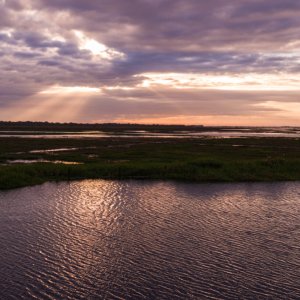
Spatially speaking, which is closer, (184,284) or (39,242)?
(184,284)

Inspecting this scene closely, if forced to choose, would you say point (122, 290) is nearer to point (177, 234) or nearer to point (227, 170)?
point (177, 234)

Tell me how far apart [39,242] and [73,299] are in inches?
233

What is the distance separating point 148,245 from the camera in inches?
675

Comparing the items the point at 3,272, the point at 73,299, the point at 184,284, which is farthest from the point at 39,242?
the point at 184,284

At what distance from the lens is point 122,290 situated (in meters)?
12.8

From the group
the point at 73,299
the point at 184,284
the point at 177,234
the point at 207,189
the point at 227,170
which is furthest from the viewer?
the point at 227,170

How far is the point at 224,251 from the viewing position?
16.4 meters

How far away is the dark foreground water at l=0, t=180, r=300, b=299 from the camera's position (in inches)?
512

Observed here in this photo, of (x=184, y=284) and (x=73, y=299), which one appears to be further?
(x=184, y=284)

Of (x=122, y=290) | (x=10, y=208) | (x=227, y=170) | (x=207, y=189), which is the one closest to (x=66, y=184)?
(x=10, y=208)

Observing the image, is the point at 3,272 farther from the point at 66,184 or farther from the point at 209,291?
the point at 66,184

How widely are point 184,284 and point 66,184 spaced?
2056 centimetres

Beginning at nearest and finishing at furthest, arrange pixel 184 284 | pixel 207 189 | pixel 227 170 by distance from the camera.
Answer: pixel 184 284, pixel 207 189, pixel 227 170

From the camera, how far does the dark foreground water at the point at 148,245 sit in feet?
42.7
